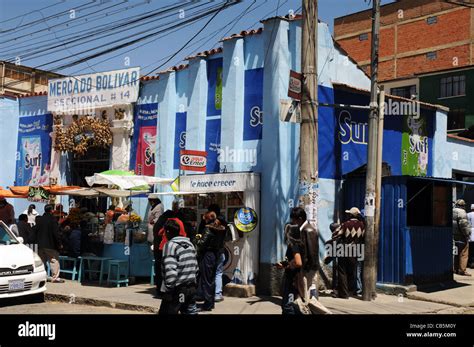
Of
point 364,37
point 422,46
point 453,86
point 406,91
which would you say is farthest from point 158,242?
point 364,37

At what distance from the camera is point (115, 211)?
16.8m

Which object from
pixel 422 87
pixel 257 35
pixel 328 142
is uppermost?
pixel 422 87

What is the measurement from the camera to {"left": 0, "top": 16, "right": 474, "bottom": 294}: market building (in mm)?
12945

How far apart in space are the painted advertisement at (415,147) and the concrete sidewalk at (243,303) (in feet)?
15.8

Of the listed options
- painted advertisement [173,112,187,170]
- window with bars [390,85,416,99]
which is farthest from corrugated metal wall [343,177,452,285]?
window with bars [390,85,416,99]

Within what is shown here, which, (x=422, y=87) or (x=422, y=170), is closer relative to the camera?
(x=422, y=170)

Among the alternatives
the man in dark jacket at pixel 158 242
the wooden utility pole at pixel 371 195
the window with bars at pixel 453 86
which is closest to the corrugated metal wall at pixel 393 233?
the wooden utility pole at pixel 371 195

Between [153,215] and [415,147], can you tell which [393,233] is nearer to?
[415,147]

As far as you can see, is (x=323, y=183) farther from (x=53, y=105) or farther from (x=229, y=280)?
(x=53, y=105)

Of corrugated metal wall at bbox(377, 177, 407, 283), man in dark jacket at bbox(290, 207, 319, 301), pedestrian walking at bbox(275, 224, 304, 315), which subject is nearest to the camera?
pedestrian walking at bbox(275, 224, 304, 315)

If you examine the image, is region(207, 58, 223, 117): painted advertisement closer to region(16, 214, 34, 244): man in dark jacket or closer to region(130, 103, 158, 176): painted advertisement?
region(130, 103, 158, 176): painted advertisement

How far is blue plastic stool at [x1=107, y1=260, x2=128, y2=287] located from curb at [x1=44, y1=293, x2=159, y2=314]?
148 cm
